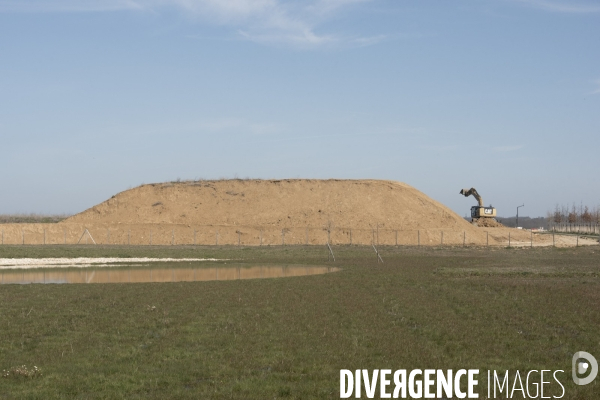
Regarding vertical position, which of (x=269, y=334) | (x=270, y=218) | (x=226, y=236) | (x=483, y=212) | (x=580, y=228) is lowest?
(x=269, y=334)

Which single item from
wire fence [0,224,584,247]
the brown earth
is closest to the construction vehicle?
the brown earth

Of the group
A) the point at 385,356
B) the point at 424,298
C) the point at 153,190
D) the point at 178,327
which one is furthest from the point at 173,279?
the point at 153,190

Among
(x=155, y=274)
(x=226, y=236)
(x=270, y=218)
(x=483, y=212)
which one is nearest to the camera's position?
(x=155, y=274)

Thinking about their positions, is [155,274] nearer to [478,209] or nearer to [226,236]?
[226,236]

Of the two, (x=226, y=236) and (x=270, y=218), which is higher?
(x=270, y=218)

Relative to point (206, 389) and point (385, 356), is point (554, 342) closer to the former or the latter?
point (385, 356)

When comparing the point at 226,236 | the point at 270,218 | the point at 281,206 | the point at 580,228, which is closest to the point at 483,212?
the point at 281,206

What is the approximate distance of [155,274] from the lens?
45.9m

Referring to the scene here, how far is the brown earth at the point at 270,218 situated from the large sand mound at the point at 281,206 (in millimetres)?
171

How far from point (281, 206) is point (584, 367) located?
99.2 m

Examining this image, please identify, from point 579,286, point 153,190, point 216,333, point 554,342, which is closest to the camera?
point 554,342

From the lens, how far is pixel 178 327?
21141 millimetres

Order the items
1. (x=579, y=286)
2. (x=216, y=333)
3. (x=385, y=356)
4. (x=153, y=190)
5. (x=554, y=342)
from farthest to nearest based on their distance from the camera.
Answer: (x=153, y=190)
(x=579, y=286)
(x=216, y=333)
(x=554, y=342)
(x=385, y=356)

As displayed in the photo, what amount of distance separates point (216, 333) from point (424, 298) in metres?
12.3
